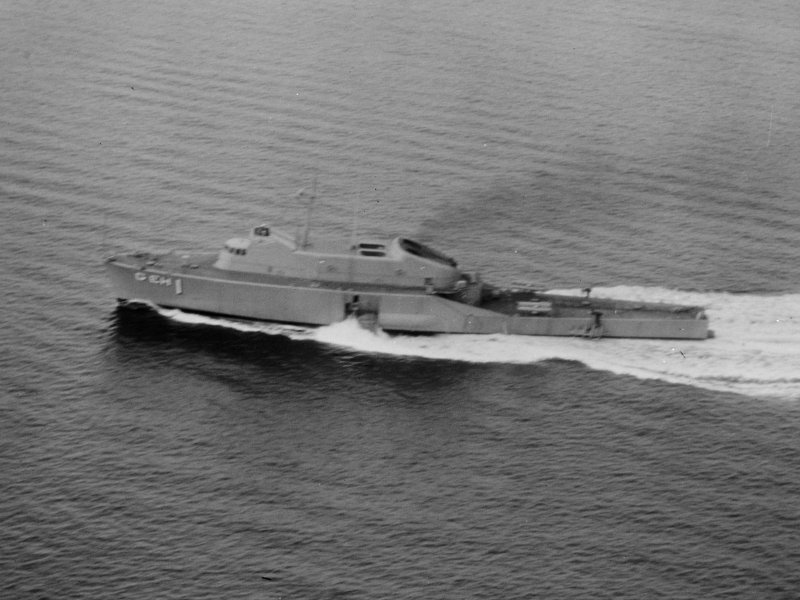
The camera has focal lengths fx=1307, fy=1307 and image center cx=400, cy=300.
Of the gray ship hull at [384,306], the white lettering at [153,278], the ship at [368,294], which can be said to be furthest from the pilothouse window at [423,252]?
the white lettering at [153,278]

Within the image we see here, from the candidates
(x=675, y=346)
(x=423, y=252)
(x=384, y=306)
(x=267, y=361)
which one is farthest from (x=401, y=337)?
(x=675, y=346)

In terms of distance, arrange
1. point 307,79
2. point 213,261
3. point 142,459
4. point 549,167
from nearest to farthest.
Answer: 1. point 142,459
2. point 213,261
3. point 549,167
4. point 307,79

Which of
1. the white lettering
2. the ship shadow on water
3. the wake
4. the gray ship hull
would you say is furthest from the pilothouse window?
the white lettering

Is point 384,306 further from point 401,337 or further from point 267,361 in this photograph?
point 267,361

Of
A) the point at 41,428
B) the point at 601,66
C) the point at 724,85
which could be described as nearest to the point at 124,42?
the point at 601,66

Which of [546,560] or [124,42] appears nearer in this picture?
[546,560]

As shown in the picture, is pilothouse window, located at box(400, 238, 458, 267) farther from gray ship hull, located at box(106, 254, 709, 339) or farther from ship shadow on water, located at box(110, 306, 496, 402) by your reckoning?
ship shadow on water, located at box(110, 306, 496, 402)

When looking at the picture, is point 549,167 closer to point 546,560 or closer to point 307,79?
point 307,79
